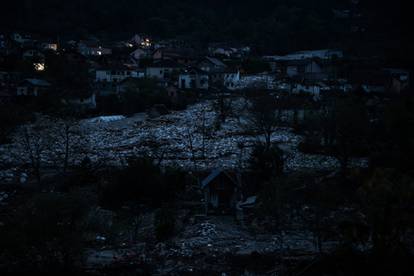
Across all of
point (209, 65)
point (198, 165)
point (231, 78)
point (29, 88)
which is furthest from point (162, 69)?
point (198, 165)

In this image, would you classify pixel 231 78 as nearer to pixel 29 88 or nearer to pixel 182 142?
pixel 29 88

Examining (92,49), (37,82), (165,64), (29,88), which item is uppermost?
(92,49)

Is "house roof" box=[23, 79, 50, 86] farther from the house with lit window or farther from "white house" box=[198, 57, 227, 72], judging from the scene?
"white house" box=[198, 57, 227, 72]

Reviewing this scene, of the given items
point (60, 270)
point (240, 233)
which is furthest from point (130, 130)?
point (60, 270)

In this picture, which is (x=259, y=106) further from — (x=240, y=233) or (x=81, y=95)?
(x=81, y=95)

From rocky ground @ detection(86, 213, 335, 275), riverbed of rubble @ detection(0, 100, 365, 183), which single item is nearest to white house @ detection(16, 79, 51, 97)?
riverbed of rubble @ detection(0, 100, 365, 183)

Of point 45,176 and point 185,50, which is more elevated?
point 185,50
